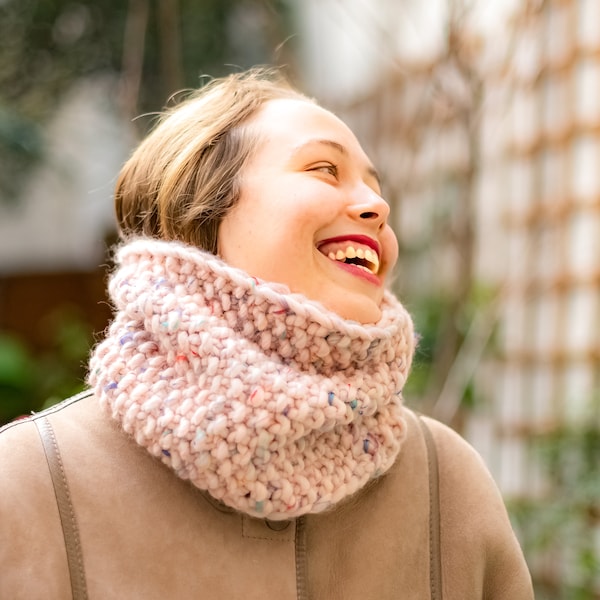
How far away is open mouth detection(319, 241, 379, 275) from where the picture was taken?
102 centimetres

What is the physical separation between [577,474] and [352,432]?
180 centimetres

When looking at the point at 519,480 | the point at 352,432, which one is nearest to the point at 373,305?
the point at 352,432

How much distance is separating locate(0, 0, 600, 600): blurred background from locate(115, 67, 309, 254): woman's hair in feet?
3.70

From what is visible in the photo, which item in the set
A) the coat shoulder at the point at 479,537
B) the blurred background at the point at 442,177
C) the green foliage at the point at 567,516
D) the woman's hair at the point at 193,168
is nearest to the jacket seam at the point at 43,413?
the woman's hair at the point at 193,168

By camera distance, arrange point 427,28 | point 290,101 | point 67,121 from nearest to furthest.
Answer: point 290,101 → point 427,28 → point 67,121

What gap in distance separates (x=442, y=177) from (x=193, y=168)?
2576 millimetres

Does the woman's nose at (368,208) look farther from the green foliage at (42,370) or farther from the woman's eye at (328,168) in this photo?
the green foliage at (42,370)

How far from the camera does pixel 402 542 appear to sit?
107cm

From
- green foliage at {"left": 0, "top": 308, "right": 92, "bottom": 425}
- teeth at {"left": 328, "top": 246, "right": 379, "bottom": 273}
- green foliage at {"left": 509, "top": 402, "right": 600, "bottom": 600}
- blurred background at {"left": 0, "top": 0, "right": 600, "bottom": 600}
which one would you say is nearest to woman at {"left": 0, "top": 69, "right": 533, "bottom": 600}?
teeth at {"left": 328, "top": 246, "right": 379, "bottom": 273}

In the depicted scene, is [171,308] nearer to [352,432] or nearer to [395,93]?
[352,432]

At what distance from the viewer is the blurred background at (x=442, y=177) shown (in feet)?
7.96

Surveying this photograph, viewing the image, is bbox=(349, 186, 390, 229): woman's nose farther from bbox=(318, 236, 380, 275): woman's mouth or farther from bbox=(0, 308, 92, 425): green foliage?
bbox=(0, 308, 92, 425): green foliage

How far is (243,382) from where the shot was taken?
89 cm

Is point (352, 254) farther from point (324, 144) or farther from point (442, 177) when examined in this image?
point (442, 177)
